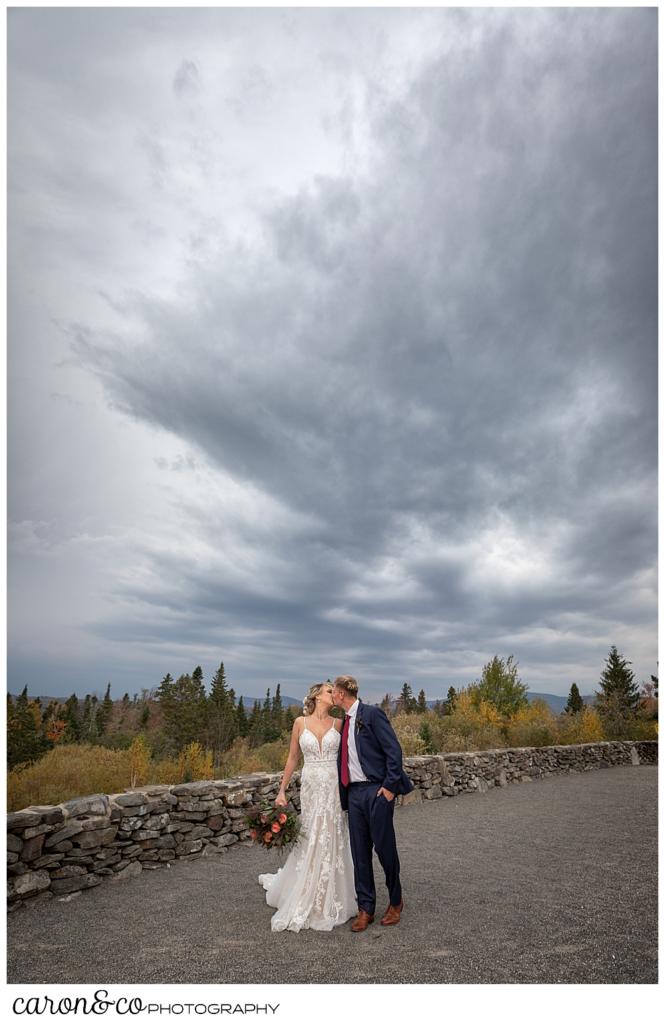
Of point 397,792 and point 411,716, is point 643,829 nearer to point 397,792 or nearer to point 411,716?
point 397,792

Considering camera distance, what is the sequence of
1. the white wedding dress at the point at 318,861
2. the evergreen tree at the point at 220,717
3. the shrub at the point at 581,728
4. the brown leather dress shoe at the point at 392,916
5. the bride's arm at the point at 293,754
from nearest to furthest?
the brown leather dress shoe at the point at 392,916 < the white wedding dress at the point at 318,861 < the bride's arm at the point at 293,754 < the shrub at the point at 581,728 < the evergreen tree at the point at 220,717

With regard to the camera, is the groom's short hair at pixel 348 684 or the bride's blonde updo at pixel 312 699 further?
the bride's blonde updo at pixel 312 699

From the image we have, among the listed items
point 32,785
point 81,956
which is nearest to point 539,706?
point 32,785

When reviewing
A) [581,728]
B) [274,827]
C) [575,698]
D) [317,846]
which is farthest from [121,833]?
[575,698]

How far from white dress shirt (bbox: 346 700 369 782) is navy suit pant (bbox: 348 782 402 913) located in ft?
0.30

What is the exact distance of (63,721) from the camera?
35.1m

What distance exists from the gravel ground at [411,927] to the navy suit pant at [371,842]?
0.25 meters

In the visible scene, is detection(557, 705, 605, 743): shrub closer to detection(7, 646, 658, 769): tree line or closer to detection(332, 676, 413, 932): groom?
detection(7, 646, 658, 769): tree line

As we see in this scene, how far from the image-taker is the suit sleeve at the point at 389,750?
14.7 feet

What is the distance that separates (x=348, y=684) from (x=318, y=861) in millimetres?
1522

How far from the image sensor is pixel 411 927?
14.4 feet

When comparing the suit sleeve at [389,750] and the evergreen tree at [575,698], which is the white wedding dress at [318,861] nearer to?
the suit sleeve at [389,750]

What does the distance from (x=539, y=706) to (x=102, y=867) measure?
71.5 feet

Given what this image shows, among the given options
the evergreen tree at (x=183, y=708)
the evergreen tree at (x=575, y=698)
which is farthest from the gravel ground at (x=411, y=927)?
the evergreen tree at (x=575, y=698)
